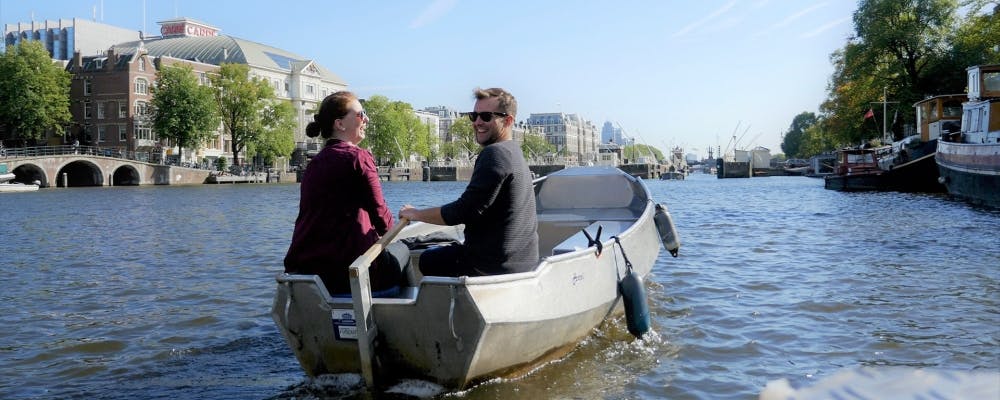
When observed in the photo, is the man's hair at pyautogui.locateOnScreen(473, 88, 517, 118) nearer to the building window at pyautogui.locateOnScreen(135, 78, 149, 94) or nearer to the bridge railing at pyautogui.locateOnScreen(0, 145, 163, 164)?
the bridge railing at pyautogui.locateOnScreen(0, 145, 163, 164)

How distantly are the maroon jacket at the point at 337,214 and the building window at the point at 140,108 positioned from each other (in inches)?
3294

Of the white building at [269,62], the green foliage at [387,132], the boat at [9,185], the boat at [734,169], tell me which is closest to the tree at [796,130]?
the boat at [734,169]

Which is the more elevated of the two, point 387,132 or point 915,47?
point 915,47

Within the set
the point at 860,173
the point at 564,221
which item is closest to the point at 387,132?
the point at 860,173

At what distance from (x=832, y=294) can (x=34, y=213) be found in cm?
3022

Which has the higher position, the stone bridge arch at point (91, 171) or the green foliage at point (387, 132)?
the green foliage at point (387, 132)

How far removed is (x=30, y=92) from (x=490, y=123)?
78.7 meters

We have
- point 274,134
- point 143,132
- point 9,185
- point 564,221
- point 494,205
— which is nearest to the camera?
point 494,205

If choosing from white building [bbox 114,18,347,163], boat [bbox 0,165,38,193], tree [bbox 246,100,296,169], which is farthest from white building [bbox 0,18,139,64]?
boat [bbox 0,165,38,193]

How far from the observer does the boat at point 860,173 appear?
4134cm

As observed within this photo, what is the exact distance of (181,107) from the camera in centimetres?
7581

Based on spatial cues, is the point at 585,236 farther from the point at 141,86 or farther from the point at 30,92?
the point at 141,86

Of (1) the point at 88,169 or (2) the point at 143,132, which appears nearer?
(1) the point at 88,169

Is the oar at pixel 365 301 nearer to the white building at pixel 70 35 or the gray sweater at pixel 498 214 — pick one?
the gray sweater at pixel 498 214
